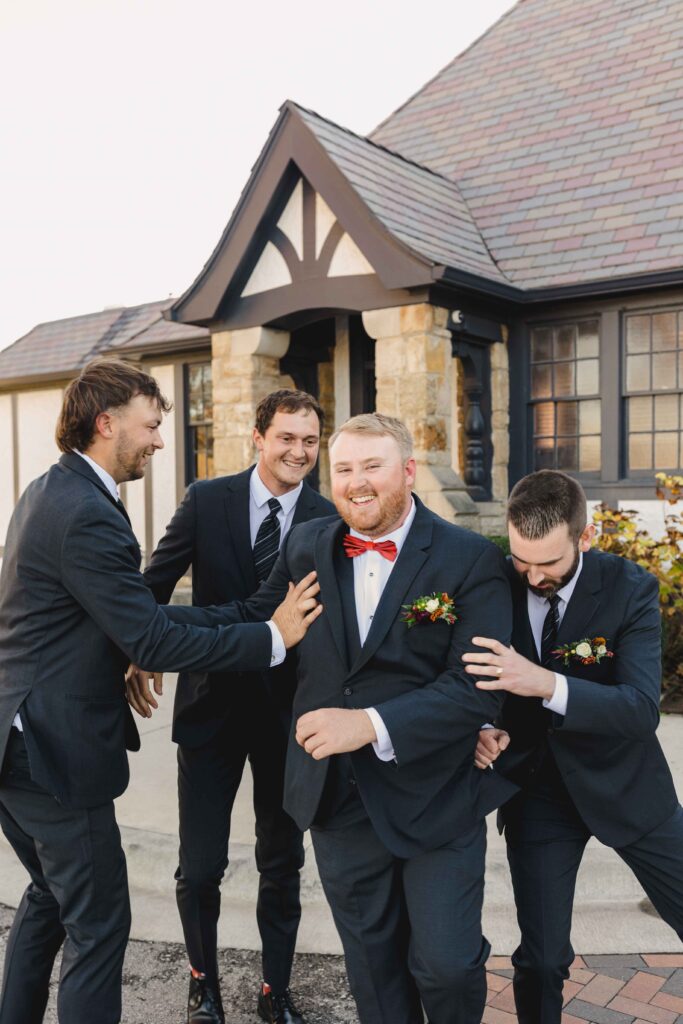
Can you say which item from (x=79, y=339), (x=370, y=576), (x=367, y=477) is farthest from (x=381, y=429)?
(x=79, y=339)

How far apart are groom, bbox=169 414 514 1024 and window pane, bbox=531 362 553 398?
27.7ft

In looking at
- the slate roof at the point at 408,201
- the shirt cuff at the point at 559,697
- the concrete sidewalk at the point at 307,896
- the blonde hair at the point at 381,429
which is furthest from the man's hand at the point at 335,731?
the slate roof at the point at 408,201

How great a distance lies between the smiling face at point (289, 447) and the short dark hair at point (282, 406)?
2cm

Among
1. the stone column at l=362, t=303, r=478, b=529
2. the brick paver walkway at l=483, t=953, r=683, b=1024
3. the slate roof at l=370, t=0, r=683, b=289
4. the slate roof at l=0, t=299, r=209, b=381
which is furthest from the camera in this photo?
the slate roof at l=0, t=299, r=209, b=381

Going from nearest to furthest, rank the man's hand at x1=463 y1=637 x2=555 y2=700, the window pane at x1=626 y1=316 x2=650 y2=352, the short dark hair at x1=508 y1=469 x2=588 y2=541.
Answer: the man's hand at x1=463 y1=637 x2=555 y2=700
the short dark hair at x1=508 y1=469 x2=588 y2=541
the window pane at x1=626 y1=316 x2=650 y2=352

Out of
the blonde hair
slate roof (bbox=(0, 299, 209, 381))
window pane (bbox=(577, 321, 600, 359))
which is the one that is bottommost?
the blonde hair

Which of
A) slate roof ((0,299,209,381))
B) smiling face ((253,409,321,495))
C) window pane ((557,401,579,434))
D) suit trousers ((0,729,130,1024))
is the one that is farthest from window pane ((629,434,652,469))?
suit trousers ((0,729,130,1024))

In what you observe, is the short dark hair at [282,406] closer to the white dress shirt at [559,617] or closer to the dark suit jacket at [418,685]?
the dark suit jacket at [418,685]

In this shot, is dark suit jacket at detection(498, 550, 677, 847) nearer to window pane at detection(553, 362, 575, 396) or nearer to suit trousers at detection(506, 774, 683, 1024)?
suit trousers at detection(506, 774, 683, 1024)

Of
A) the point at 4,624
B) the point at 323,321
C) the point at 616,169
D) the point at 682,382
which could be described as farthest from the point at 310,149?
the point at 4,624

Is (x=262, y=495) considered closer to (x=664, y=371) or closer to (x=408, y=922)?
(x=408, y=922)

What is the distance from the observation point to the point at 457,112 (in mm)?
13375

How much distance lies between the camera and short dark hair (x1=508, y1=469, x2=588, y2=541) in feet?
8.75

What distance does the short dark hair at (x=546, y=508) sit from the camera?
2666 mm
